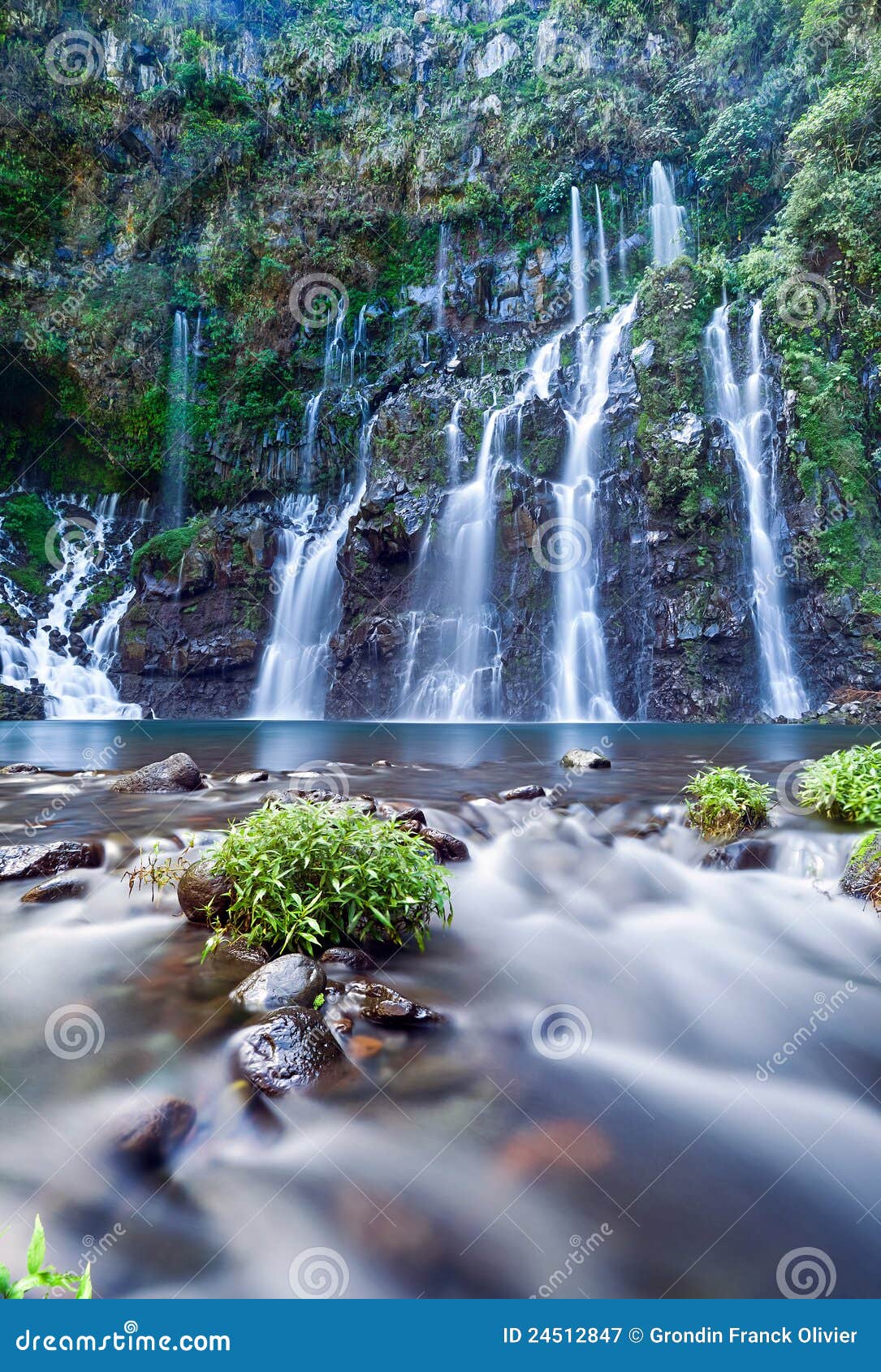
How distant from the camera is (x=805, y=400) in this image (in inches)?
958

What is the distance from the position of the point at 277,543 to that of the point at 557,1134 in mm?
28631

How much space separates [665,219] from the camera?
32.3 metres

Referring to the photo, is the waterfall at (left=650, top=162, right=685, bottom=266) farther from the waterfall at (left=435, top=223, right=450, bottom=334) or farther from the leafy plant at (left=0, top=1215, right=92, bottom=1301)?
the leafy plant at (left=0, top=1215, right=92, bottom=1301)

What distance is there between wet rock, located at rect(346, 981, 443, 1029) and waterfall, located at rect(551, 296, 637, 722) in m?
21.0

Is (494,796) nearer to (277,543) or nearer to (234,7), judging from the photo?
(277,543)

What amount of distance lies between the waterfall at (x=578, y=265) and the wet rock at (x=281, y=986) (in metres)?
33.8

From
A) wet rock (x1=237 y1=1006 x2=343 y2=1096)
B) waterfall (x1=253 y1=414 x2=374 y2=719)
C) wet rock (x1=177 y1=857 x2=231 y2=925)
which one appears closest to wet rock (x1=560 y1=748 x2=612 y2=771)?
wet rock (x1=177 y1=857 x2=231 y2=925)

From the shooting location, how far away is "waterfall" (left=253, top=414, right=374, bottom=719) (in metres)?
27.3

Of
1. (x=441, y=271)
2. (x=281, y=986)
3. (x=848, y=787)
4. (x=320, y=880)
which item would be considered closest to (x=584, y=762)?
(x=848, y=787)

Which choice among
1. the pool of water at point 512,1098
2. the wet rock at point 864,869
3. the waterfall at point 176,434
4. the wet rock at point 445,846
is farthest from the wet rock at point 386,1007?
the waterfall at point 176,434

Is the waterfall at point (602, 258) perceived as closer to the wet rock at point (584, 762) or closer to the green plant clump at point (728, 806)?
the wet rock at point (584, 762)

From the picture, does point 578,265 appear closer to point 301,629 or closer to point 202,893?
point 301,629

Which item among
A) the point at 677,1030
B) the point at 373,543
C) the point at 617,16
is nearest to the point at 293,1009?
the point at 677,1030

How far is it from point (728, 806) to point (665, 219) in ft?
118
